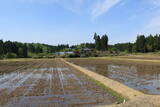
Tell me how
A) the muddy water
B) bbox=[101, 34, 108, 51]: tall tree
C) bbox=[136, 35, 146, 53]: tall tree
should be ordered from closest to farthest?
the muddy water
bbox=[136, 35, 146, 53]: tall tree
bbox=[101, 34, 108, 51]: tall tree

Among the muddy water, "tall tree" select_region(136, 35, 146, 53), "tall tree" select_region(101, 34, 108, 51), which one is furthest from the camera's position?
"tall tree" select_region(101, 34, 108, 51)

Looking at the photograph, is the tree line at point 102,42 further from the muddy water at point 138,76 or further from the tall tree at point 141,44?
the muddy water at point 138,76

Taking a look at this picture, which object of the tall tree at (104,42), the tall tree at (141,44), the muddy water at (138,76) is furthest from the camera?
the tall tree at (104,42)

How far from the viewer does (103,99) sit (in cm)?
1040

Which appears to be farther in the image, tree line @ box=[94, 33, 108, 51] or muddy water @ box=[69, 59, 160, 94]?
tree line @ box=[94, 33, 108, 51]

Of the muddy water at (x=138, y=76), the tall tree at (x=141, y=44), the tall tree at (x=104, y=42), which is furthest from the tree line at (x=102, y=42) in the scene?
the muddy water at (x=138, y=76)

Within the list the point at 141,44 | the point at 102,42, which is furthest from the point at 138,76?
the point at 102,42

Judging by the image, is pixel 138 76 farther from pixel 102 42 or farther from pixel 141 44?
pixel 102 42

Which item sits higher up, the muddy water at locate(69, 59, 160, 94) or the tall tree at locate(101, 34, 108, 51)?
the tall tree at locate(101, 34, 108, 51)

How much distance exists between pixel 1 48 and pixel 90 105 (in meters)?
128

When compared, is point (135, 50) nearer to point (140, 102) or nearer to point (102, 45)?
point (102, 45)

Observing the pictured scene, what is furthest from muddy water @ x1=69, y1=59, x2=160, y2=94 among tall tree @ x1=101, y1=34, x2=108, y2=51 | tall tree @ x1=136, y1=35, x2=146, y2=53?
tall tree @ x1=101, y1=34, x2=108, y2=51

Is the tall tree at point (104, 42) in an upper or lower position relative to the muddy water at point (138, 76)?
upper

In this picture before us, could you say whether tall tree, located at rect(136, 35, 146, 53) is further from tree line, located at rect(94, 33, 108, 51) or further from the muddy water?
the muddy water
